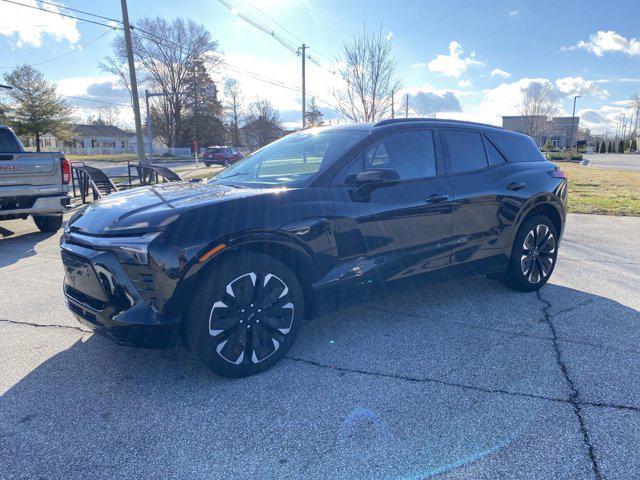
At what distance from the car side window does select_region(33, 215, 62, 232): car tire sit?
701cm

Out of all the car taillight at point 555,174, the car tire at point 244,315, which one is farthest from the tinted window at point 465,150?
the car tire at point 244,315

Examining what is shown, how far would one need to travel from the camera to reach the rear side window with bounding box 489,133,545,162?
4.58 m

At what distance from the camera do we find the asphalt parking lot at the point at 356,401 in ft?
7.31

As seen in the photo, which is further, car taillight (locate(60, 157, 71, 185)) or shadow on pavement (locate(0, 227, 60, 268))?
car taillight (locate(60, 157, 71, 185))

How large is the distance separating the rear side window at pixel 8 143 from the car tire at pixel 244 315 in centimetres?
684

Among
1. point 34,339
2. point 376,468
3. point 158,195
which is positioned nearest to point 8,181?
point 34,339

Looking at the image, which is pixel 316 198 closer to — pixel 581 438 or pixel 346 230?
pixel 346 230

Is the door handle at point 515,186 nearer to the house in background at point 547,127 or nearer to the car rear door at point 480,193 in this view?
the car rear door at point 480,193

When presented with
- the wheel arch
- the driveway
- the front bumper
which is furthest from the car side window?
the driveway

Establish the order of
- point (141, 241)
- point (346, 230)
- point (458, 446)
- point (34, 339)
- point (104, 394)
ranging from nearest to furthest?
point (458, 446)
point (141, 241)
point (104, 394)
point (346, 230)
point (34, 339)

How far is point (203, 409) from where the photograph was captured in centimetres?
268

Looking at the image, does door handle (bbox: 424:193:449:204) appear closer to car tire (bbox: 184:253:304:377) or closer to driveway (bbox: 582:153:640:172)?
car tire (bbox: 184:253:304:377)

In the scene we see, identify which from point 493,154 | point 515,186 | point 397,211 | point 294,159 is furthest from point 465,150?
point 294,159

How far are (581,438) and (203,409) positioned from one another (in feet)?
7.04
